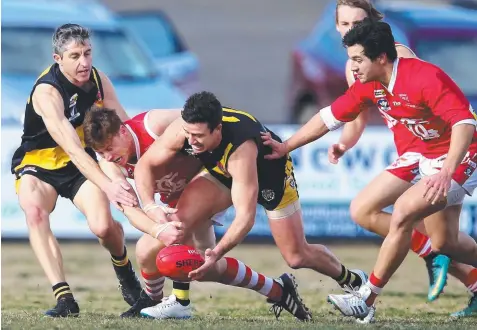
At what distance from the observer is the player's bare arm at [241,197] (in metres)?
7.07

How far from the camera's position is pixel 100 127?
24.0 ft

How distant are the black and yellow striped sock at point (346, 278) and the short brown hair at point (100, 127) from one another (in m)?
1.85

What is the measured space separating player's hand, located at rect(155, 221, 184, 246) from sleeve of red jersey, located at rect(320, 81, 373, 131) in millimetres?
1290

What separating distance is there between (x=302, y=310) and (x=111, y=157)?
167cm

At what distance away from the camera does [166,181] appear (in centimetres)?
768

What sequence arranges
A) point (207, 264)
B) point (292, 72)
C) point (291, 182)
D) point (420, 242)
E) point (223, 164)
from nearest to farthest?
point (207, 264)
point (223, 164)
point (291, 182)
point (420, 242)
point (292, 72)

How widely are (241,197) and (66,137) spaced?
131 cm

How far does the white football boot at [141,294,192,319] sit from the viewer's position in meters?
7.80

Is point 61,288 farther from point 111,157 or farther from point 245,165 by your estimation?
point 245,165

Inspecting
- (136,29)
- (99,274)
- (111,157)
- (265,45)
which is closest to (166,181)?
(111,157)

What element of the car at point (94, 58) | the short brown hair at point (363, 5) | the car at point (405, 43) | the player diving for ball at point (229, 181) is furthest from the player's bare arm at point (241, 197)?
the car at point (405, 43)

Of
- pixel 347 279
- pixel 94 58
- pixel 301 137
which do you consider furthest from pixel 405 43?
pixel 301 137

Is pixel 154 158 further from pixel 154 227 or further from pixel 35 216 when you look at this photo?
pixel 35 216

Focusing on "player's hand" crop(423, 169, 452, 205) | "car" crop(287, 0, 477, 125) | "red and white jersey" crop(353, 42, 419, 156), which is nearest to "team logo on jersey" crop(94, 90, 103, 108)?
"red and white jersey" crop(353, 42, 419, 156)
